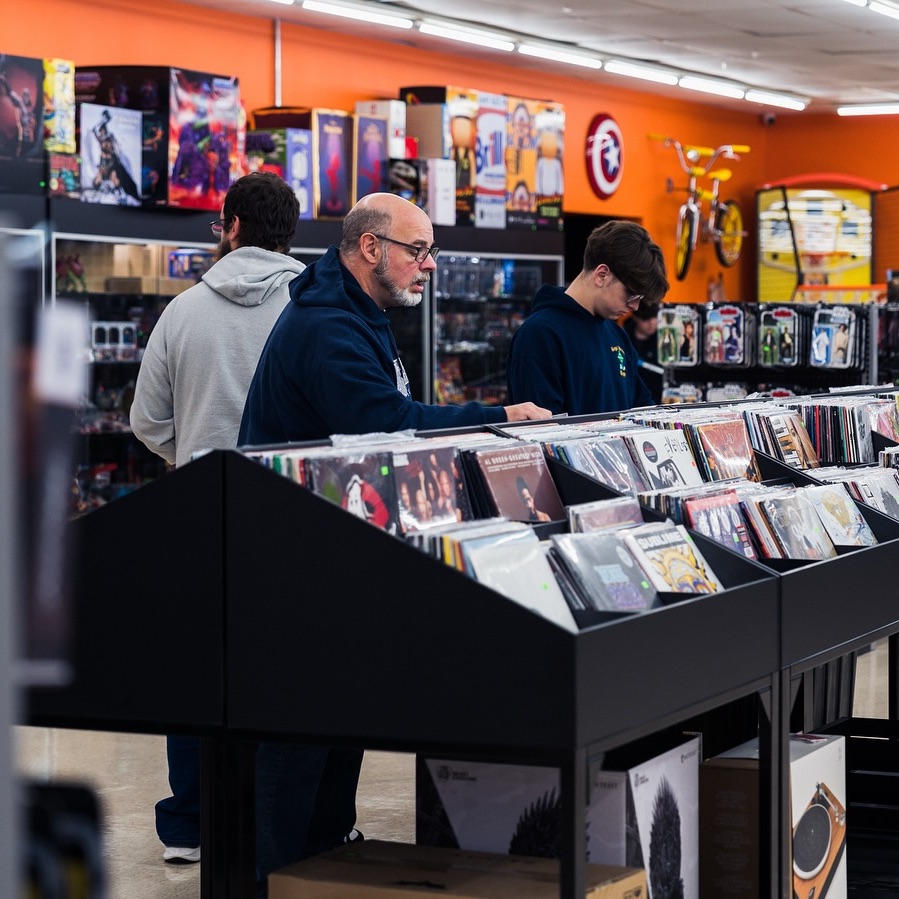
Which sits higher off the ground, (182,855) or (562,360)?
(562,360)

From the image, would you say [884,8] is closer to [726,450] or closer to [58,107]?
[58,107]

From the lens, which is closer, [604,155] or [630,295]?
[630,295]

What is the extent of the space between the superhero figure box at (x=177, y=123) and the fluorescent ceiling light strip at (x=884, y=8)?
14.3 feet

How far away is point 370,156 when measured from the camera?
26.9ft

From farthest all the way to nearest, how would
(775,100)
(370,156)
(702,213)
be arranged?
(702,213) < (775,100) < (370,156)

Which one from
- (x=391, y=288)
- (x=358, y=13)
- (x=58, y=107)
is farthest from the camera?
(x=358, y=13)

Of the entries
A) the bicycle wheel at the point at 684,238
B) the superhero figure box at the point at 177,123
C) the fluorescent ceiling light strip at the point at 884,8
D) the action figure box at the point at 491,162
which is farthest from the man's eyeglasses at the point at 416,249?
the bicycle wheel at the point at 684,238

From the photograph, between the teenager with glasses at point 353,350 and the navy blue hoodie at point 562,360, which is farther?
the navy blue hoodie at point 562,360

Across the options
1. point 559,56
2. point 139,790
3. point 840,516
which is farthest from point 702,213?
point 840,516

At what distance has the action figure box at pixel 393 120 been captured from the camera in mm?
8430

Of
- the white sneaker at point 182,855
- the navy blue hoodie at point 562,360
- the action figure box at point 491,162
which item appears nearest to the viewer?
the white sneaker at point 182,855

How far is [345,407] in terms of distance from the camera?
3.05 m

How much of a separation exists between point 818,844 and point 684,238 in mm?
10935

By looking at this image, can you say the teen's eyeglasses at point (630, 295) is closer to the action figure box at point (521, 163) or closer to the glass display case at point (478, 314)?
the glass display case at point (478, 314)
